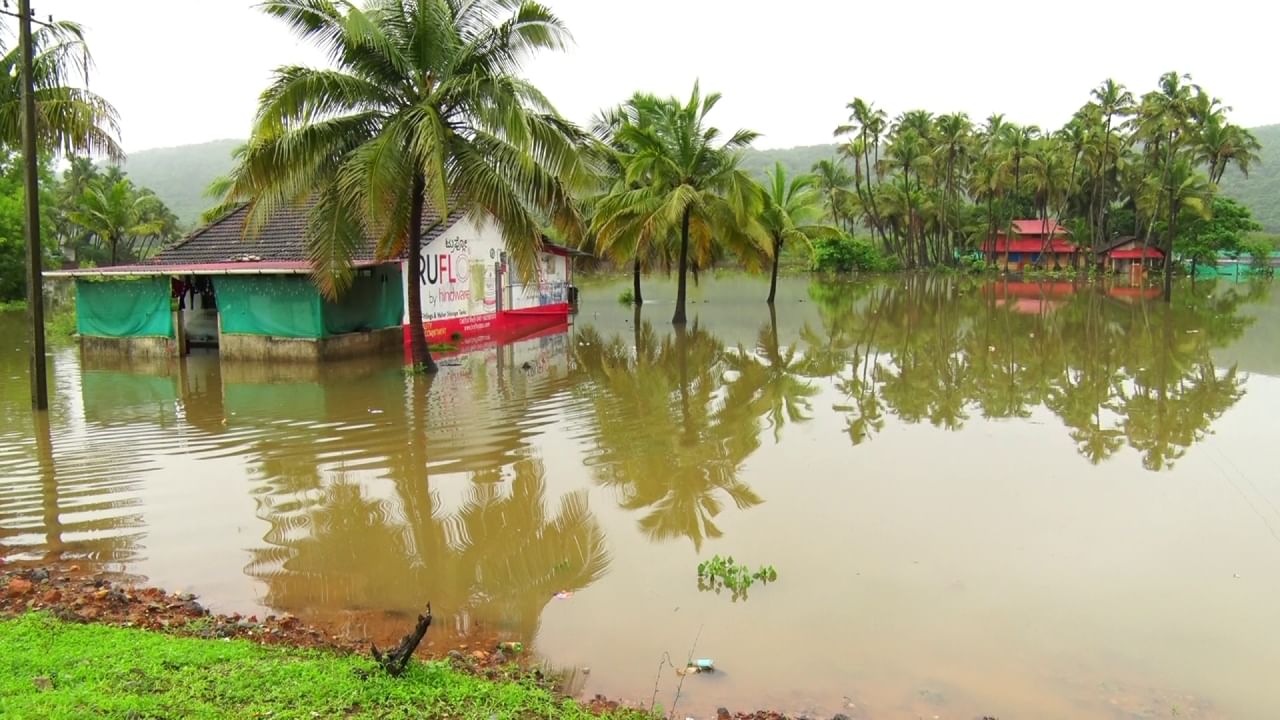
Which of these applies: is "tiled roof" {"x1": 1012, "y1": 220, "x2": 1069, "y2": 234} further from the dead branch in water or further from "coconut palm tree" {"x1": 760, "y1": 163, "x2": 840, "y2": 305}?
the dead branch in water

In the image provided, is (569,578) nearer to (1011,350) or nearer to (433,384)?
(433,384)

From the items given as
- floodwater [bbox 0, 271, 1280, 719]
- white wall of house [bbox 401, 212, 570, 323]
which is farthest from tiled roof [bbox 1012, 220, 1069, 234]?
floodwater [bbox 0, 271, 1280, 719]

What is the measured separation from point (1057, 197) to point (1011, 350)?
54.0 meters

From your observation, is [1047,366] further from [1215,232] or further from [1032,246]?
[1032,246]

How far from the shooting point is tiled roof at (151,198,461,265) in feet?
65.5

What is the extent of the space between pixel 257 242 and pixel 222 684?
18.3m

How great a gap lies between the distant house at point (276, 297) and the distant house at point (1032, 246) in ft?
166

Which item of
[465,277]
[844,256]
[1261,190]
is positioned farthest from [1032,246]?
[1261,190]

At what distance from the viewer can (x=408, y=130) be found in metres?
14.6

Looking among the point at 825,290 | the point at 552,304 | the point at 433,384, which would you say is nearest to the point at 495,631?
the point at 433,384

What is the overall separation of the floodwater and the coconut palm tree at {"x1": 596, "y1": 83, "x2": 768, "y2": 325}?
334 inches

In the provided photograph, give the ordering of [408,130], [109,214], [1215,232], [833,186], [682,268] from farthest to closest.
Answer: [833,186] < [1215,232] < [109,214] < [682,268] < [408,130]

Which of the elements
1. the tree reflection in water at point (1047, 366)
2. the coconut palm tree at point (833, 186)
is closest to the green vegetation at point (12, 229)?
the tree reflection in water at point (1047, 366)

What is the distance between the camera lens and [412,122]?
14.6 meters
